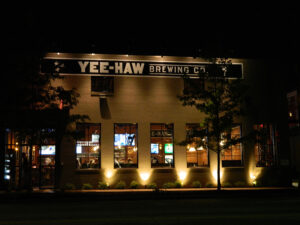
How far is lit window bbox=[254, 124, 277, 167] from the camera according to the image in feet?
75.5

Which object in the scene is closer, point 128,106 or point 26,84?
point 26,84

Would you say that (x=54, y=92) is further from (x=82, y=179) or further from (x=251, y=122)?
(x=251, y=122)

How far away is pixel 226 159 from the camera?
889 inches

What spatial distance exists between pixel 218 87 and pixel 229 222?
440 inches

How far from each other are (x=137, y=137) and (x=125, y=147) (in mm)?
936

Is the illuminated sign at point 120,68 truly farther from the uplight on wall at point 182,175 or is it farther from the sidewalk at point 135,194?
the sidewalk at point 135,194

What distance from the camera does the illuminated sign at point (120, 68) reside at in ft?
70.4

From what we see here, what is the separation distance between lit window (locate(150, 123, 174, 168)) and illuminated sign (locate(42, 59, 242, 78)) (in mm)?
3315

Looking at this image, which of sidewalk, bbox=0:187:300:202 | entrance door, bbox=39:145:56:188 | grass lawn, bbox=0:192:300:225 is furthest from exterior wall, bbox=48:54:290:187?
grass lawn, bbox=0:192:300:225

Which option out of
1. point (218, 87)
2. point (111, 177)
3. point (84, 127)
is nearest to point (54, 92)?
point (84, 127)

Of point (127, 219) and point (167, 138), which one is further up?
point (167, 138)

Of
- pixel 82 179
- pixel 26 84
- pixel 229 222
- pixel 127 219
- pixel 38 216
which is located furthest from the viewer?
pixel 82 179

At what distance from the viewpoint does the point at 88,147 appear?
70.0 ft

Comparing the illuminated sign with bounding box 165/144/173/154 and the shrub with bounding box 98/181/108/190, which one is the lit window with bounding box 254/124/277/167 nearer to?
the illuminated sign with bounding box 165/144/173/154
